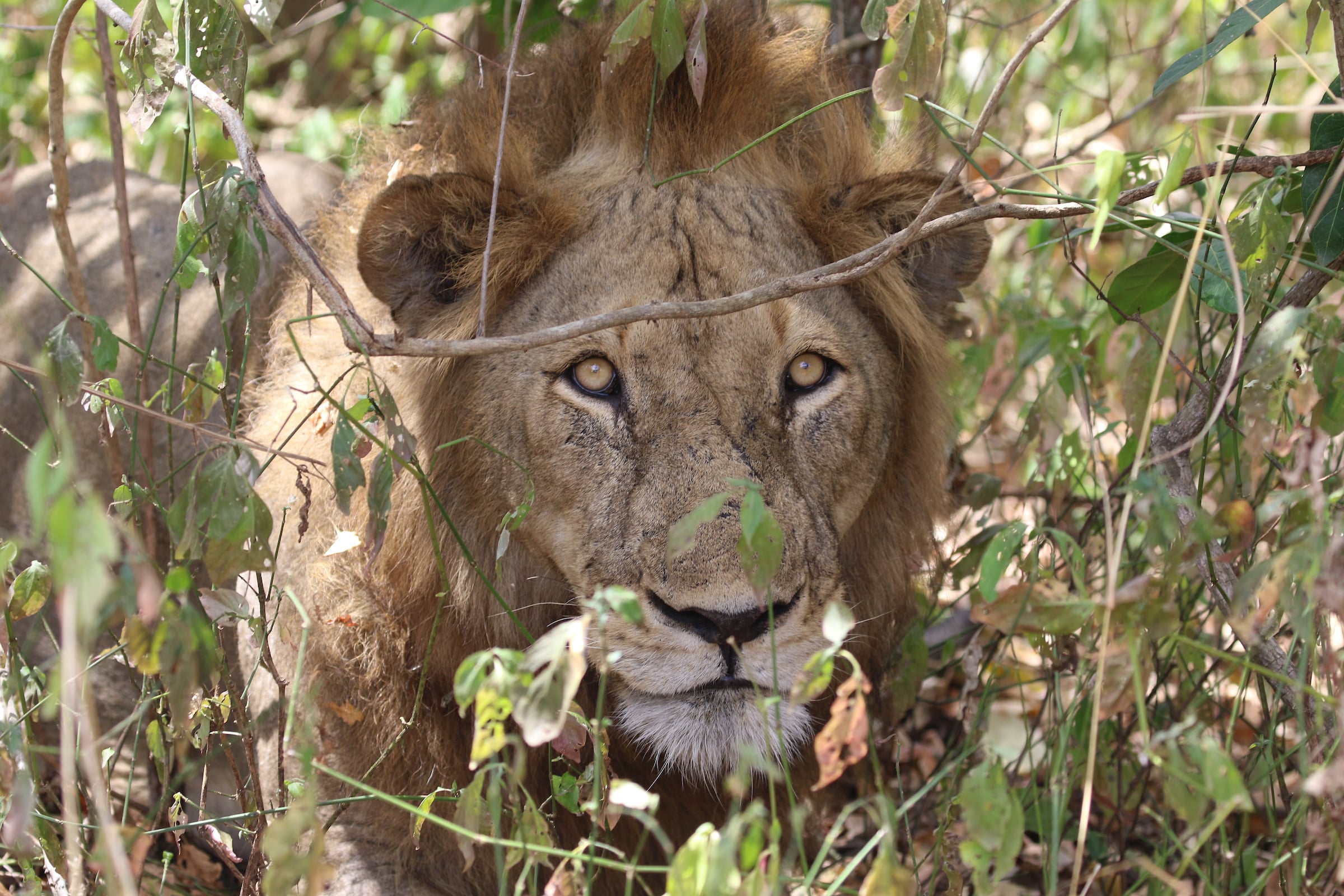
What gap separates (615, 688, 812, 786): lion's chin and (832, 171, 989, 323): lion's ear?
1.29 meters

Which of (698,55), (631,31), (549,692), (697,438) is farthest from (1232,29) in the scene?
(549,692)

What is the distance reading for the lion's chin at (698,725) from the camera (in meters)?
2.68

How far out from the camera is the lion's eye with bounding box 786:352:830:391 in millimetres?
3072

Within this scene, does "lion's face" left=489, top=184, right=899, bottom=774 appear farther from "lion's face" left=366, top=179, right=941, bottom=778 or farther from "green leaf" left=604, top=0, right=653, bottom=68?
"green leaf" left=604, top=0, right=653, bottom=68

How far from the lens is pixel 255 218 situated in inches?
108

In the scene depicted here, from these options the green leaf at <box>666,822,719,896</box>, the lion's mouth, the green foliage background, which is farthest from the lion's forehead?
the green leaf at <box>666,822,719,896</box>

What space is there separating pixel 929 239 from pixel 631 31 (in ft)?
3.11

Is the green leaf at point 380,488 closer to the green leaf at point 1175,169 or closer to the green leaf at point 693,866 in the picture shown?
the green leaf at point 693,866

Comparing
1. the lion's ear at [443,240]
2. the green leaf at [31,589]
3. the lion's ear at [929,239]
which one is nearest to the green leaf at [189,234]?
the lion's ear at [443,240]

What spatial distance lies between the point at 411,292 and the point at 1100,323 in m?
2.51

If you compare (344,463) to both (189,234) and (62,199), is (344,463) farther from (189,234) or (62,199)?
(62,199)

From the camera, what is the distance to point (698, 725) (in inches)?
106

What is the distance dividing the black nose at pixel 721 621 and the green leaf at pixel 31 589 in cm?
128

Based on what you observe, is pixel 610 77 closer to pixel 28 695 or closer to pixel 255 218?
pixel 255 218
